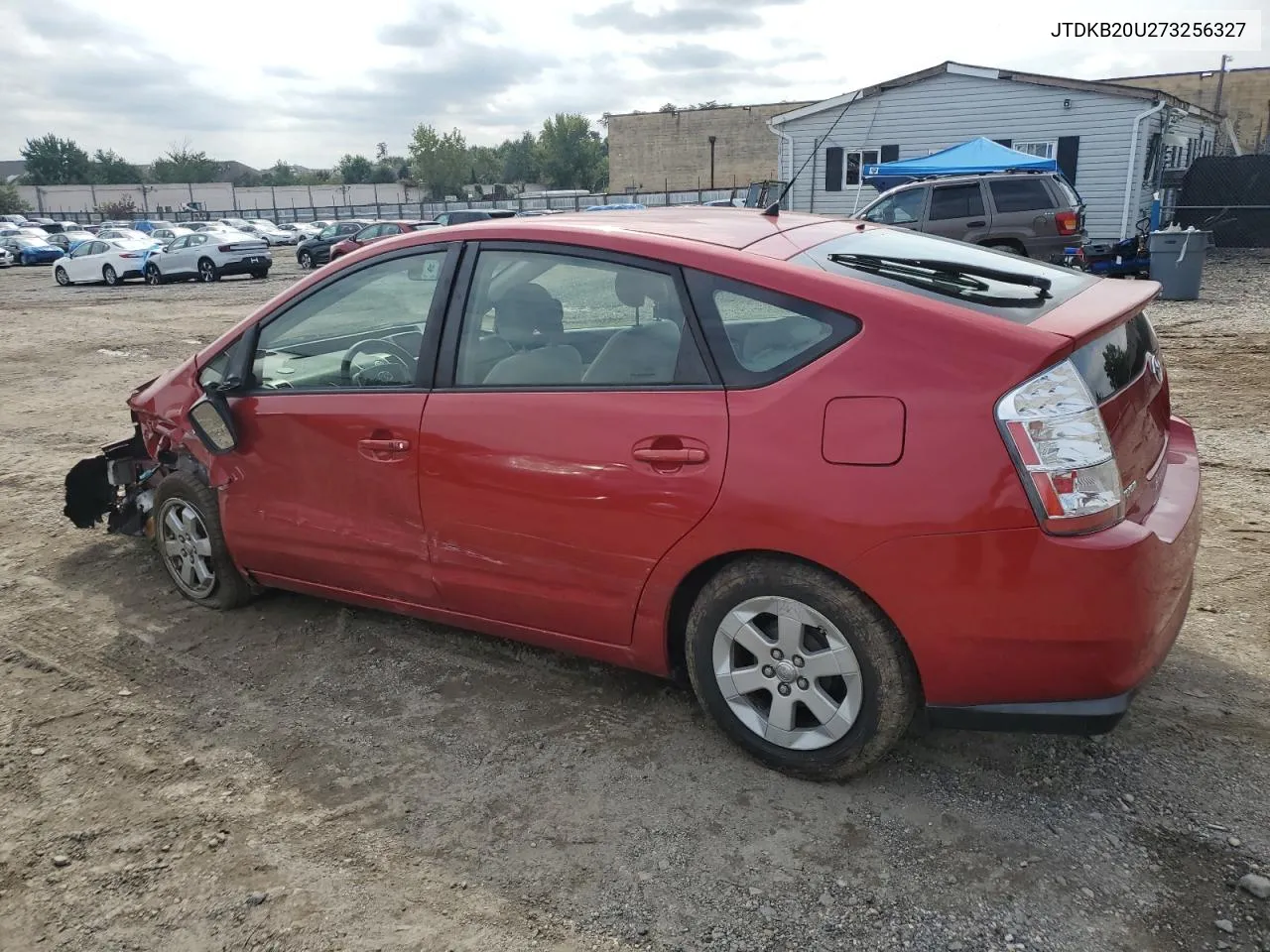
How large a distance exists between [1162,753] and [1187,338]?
372 inches

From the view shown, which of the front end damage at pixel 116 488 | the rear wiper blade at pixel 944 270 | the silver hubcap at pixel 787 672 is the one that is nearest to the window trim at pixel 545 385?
the rear wiper blade at pixel 944 270

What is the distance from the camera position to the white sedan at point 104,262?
2636cm

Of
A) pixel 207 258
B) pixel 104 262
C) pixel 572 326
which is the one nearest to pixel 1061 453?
pixel 572 326

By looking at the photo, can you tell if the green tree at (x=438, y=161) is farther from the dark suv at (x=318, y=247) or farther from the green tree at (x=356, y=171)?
the dark suv at (x=318, y=247)

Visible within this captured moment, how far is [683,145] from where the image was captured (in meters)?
70.4

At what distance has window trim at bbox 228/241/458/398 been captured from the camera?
328 centimetres

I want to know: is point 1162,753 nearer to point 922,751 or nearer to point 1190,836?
point 1190,836

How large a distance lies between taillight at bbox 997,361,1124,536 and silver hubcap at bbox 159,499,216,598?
3.41 m

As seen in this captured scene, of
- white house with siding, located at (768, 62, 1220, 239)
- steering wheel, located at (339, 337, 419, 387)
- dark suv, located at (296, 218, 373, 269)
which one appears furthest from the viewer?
dark suv, located at (296, 218, 373, 269)

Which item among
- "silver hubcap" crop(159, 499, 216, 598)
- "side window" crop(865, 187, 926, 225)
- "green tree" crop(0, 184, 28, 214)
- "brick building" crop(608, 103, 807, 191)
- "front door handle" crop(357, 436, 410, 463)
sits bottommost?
"silver hubcap" crop(159, 499, 216, 598)

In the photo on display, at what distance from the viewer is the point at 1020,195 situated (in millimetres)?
14750

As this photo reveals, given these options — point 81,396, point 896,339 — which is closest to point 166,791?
point 896,339

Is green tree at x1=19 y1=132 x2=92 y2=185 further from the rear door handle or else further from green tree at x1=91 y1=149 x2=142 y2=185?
the rear door handle

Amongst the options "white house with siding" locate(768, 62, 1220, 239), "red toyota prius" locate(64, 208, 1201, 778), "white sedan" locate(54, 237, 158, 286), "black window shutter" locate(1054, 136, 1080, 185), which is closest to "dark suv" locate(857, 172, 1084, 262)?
"white house with siding" locate(768, 62, 1220, 239)
